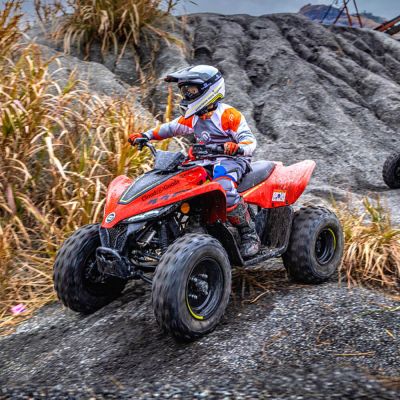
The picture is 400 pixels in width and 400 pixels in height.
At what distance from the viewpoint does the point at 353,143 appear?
880 cm

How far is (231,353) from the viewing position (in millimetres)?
3094

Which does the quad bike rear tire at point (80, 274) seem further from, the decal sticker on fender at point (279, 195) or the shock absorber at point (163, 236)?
the decal sticker on fender at point (279, 195)

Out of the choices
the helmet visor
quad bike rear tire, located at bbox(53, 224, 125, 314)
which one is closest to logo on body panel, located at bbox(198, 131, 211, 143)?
the helmet visor

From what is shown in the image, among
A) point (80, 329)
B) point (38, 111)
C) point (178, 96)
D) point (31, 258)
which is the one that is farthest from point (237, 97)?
point (80, 329)

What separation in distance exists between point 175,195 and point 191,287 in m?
0.56

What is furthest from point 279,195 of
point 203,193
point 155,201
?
point 155,201

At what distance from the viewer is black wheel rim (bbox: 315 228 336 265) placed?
4.34 metres

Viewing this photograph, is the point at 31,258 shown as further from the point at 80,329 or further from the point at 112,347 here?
the point at 112,347

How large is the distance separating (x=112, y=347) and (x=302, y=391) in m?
1.20

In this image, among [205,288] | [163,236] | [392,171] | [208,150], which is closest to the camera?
[205,288]

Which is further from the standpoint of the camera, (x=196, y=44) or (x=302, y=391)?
(x=196, y=44)

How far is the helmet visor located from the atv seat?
655mm

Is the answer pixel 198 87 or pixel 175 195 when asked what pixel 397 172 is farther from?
pixel 175 195

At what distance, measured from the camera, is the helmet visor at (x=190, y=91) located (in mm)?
3984
